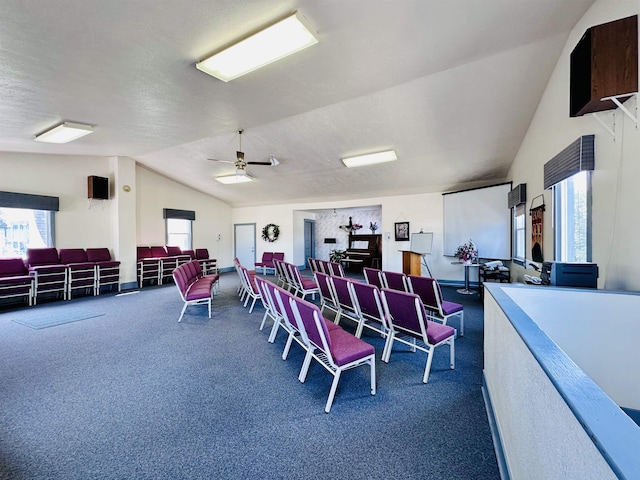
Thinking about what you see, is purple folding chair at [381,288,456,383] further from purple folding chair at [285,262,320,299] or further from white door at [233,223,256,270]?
white door at [233,223,256,270]

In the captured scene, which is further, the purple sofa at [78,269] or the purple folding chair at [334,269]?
the purple sofa at [78,269]

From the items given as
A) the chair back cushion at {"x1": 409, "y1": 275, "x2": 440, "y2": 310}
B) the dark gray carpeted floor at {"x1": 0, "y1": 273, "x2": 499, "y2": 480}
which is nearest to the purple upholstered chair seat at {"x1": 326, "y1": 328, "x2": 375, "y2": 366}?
the dark gray carpeted floor at {"x1": 0, "y1": 273, "x2": 499, "y2": 480}

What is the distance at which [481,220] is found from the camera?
6.02 m

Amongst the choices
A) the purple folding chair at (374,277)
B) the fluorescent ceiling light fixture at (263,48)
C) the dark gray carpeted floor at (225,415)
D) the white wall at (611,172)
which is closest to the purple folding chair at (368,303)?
the dark gray carpeted floor at (225,415)

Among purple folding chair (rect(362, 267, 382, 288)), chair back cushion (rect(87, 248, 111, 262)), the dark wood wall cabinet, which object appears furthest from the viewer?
chair back cushion (rect(87, 248, 111, 262))

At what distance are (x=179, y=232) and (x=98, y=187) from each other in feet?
8.47

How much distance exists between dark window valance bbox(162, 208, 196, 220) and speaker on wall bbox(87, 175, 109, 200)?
162 centimetres

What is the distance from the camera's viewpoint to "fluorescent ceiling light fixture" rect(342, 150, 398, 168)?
5.35m

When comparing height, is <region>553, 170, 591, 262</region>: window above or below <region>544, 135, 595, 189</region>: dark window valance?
below

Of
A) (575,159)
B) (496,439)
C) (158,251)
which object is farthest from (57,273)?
(575,159)

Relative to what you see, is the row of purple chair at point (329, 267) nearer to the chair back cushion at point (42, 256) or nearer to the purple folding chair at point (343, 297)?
the purple folding chair at point (343, 297)

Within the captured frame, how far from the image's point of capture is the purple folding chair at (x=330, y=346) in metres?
2.07

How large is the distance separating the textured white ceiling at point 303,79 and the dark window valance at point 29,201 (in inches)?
37.0

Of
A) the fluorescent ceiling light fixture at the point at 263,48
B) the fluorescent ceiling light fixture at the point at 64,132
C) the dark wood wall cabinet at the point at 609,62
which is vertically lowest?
the dark wood wall cabinet at the point at 609,62
